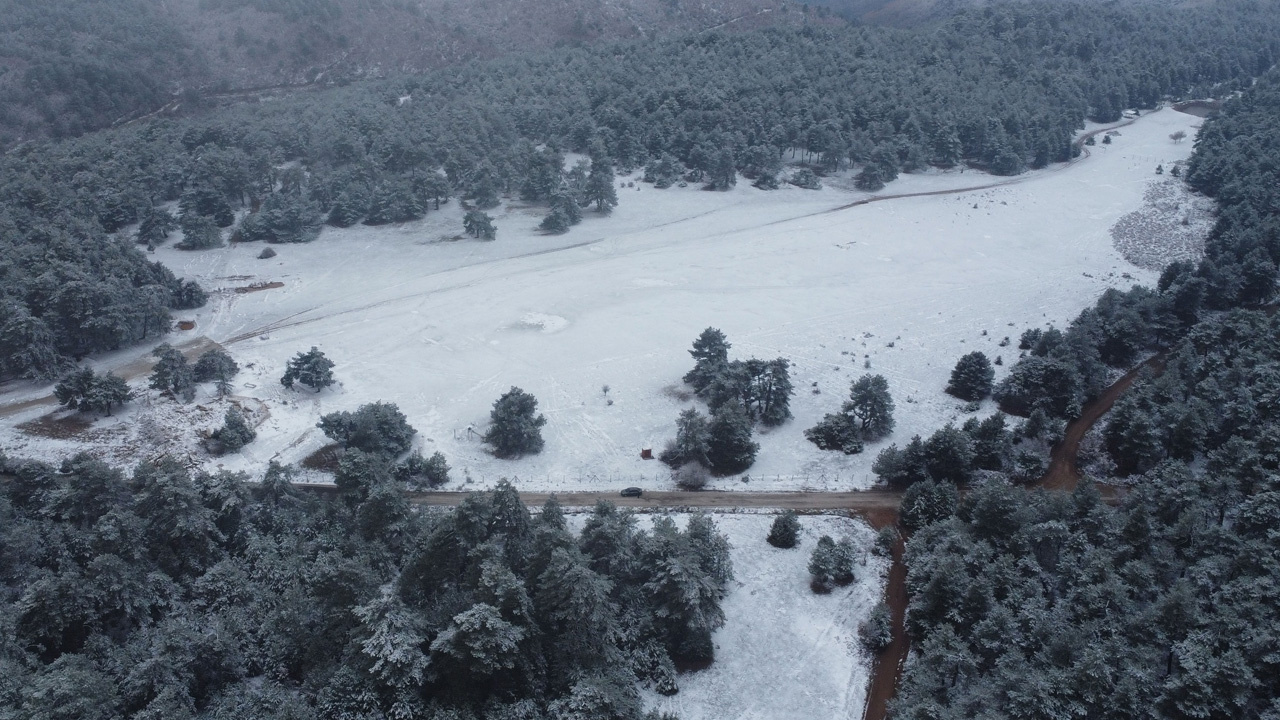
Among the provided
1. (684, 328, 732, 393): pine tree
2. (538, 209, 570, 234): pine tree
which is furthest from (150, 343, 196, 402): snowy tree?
(538, 209, 570, 234): pine tree

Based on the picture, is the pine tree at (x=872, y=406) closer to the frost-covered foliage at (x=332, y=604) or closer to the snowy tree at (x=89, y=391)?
the frost-covered foliage at (x=332, y=604)

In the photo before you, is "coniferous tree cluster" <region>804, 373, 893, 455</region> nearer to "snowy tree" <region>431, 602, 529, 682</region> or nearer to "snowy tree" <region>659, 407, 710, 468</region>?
"snowy tree" <region>659, 407, 710, 468</region>

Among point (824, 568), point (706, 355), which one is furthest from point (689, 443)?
point (824, 568)

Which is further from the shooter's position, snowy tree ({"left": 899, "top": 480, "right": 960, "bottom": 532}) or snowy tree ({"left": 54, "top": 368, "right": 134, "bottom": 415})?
snowy tree ({"left": 54, "top": 368, "right": 134, "bottom": 415})

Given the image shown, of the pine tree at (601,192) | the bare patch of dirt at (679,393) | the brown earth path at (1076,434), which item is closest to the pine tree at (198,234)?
the pine tree at (601,192)

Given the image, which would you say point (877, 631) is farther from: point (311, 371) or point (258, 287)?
point (258, 287)

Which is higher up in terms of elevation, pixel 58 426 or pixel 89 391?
Result: pixel 89 391
